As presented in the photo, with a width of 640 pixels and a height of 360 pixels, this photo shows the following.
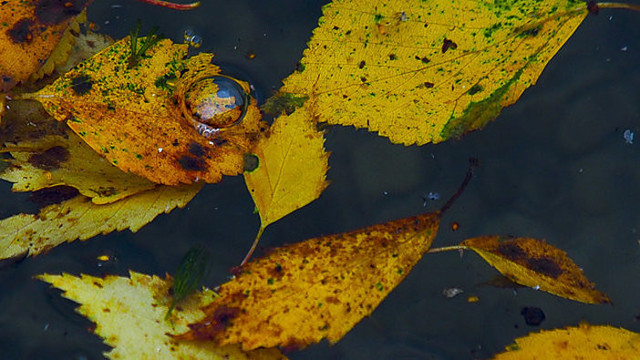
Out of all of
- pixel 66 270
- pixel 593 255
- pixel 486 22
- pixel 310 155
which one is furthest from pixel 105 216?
pixel 593 255

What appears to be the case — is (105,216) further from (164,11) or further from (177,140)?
(164,11)

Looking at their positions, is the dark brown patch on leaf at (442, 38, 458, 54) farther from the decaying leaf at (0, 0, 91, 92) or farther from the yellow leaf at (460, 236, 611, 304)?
the decaying leaf at (0, 0, 91, 92)

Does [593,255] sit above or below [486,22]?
below

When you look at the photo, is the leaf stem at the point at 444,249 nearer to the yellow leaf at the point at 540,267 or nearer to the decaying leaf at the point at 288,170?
the yellow leaf at the point at 540,267

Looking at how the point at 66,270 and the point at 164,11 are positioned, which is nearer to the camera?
the point at 66,270

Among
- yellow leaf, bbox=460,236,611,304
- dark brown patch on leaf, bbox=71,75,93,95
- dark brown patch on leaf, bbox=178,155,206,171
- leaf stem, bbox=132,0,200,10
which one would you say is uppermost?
leaf stem, bbox=132,0,200,10

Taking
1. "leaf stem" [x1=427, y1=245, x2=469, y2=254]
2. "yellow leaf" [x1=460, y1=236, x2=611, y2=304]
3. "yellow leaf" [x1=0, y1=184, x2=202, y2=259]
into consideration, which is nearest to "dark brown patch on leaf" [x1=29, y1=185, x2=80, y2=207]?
"yellow leaf" [x1=0, y1=184, x2=202, y2=259]

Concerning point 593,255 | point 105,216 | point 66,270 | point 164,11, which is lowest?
point 66,270
